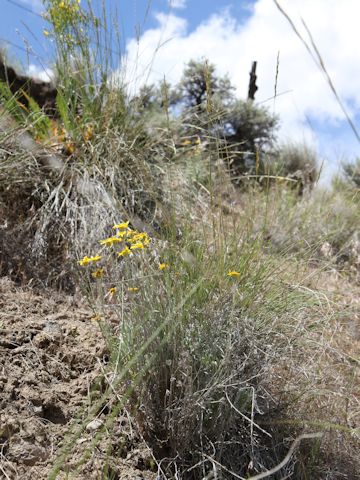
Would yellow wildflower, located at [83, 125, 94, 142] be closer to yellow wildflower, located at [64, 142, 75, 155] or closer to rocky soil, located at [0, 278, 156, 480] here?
yellow wildflower, located at [64, 142, 75, 155]

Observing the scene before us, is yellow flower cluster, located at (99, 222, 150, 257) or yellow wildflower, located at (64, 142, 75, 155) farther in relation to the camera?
yellow wildflower, located at (64, 142, 75, 155)

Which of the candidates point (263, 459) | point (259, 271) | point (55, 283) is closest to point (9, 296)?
point (55, 283)

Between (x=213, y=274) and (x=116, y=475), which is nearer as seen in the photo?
(x=116, y=475)

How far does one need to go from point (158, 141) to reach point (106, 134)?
1.43 ft

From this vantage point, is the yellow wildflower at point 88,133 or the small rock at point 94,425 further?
the yellow wildflower at point 88,133

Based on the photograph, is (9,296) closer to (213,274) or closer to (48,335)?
(48,335)

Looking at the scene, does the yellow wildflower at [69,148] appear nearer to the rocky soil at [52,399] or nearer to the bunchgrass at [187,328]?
the bunchgrass at [187,328]

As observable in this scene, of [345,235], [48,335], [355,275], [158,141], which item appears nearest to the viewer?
[48,335]

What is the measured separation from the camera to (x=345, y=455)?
1.94 metres

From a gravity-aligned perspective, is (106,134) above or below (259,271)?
above

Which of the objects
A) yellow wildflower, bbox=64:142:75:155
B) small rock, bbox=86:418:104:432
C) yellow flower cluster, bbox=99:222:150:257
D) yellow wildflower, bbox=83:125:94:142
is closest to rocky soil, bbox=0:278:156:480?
small rock, bbox=86:418:104:432

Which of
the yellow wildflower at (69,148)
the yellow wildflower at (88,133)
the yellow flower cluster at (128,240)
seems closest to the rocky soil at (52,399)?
the yellow flower cluster at (128,240)

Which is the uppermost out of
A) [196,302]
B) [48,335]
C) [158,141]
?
[158,141]

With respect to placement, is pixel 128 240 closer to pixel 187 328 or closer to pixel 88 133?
pixel 187 328
